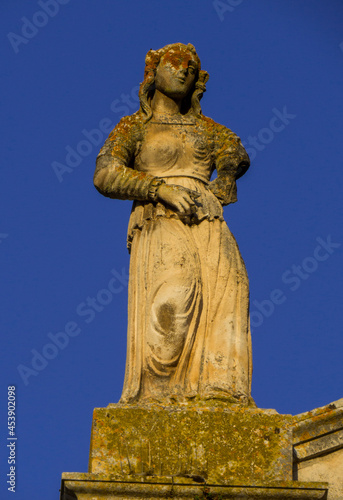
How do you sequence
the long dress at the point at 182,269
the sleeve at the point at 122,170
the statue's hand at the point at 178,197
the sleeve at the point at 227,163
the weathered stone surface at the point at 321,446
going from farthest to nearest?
the sleeve at the point at 227,163, the sleeve at the point at 122,170, the statue's hand at the point at 178,197, the long dress at the point at 182,269, the weathered stone surface at the point at 321,446

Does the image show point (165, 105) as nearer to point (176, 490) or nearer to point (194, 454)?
point (194, 454)

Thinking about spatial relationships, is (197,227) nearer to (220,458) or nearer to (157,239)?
(157,239)

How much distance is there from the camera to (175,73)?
13570 mm

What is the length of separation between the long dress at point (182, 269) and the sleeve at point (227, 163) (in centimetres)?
1

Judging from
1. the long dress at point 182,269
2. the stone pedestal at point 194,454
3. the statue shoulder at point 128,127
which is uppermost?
the statue shoulder at point 128,127

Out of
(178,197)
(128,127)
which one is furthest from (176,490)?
(128,127)

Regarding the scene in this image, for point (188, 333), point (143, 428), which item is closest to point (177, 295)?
point (188, 333)

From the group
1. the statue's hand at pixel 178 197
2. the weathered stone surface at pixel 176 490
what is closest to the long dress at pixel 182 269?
the statue's hand at pixel 178 197

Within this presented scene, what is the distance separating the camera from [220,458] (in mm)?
11047

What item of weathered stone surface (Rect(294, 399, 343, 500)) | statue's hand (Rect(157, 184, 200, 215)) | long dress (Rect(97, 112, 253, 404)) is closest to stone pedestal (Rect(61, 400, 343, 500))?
weathered stone surface (Rect(294, 399, 343, 500))

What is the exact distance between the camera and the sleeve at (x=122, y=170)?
1282 cm

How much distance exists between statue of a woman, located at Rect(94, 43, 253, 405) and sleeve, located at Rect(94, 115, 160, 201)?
1cm

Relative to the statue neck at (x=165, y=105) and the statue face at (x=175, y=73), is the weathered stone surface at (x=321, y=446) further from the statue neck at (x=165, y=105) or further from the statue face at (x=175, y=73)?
the statue face at (x=175, y=73)

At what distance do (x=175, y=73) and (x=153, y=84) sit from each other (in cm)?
31
